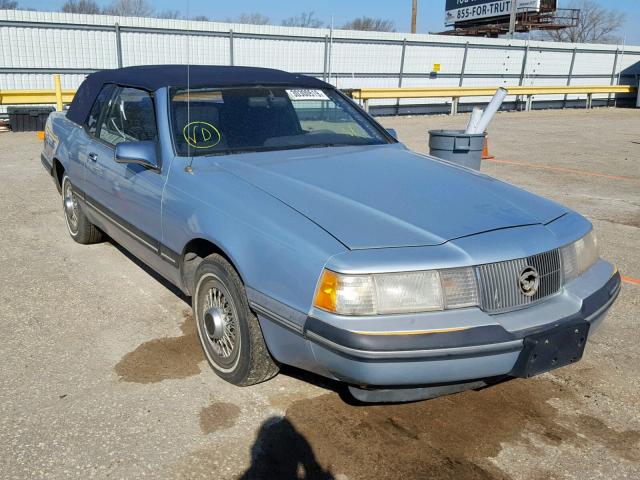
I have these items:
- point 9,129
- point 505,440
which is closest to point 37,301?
point 505,440

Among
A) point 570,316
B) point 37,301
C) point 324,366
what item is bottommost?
point 37,301

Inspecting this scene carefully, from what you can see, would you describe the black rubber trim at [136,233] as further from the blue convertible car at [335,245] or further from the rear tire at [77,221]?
the rear tire at [77,221]

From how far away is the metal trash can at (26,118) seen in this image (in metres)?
14.2

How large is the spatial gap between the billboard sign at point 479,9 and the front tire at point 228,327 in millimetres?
39116

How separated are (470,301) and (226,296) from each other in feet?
4.04

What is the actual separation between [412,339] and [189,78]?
2531mm

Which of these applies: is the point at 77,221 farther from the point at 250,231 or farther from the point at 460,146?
→ the point at 460,146

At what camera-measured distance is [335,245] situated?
2527mm

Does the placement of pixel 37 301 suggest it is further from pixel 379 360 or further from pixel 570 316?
pixel 570 316

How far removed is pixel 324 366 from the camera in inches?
100

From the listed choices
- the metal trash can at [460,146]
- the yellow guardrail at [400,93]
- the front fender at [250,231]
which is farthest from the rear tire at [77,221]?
the yellow guardrail at [400,93]

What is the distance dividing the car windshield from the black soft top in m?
0.08

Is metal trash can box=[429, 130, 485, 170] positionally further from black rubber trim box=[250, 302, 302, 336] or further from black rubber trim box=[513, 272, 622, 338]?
black rubber trim box=[250, 302, 302, 336]

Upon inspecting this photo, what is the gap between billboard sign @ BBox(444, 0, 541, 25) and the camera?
37.5 metres
